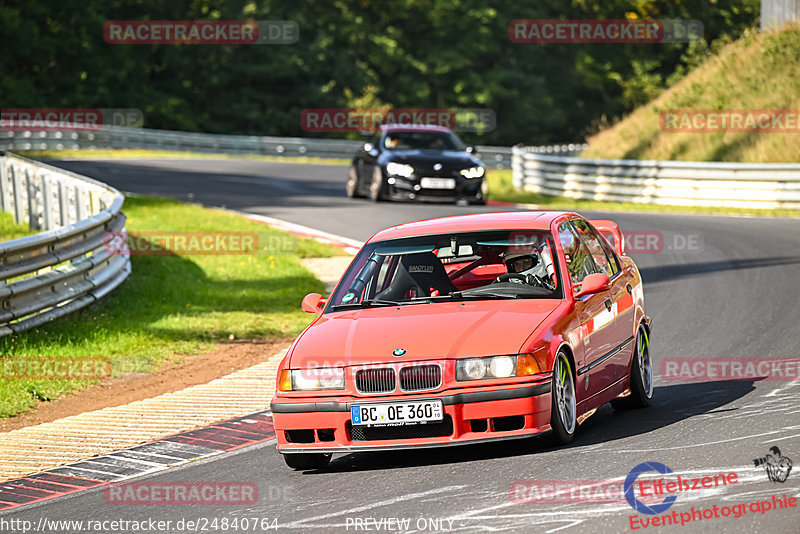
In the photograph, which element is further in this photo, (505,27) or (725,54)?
(505,27)

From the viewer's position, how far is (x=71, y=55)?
6072 centimetres

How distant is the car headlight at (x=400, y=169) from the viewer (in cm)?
2527

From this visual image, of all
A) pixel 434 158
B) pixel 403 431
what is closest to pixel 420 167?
pixel 434 158

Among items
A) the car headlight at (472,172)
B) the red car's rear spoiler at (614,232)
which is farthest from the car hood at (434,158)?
the red car's rear spoiler at (614,232)

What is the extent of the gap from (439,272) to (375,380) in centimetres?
131

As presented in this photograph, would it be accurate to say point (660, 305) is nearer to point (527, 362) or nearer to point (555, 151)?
point (527, 362)

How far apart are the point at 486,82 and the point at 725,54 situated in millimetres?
31733

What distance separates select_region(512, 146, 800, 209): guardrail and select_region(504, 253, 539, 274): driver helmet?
60.5 feet

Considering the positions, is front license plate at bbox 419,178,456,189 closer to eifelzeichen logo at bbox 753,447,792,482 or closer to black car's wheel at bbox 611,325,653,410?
black car's wheel at bbox 611,325,653,410

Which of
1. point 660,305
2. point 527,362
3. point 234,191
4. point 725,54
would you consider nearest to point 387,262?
point 527,362

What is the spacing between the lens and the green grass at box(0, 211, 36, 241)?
62.5 ft

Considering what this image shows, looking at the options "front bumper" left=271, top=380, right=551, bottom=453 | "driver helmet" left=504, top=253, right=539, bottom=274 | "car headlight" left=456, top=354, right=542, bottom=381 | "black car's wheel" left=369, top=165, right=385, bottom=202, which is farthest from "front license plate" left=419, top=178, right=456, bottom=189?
"car headlight" left=456, top=354, right=542, bottom=381

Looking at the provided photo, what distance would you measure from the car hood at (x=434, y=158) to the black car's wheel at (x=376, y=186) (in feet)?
0.96

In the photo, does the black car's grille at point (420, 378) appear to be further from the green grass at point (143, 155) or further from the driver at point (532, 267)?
the green grass at point (143, 155)
